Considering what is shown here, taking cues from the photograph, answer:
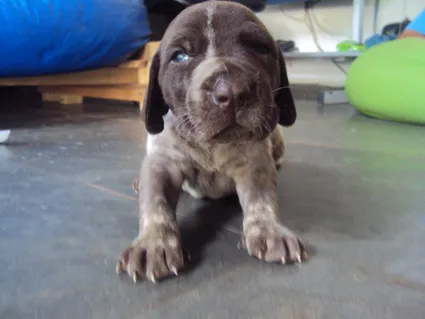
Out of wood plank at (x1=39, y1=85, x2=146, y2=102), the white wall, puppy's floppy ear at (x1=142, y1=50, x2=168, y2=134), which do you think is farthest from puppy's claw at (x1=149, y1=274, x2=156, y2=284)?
the white wall

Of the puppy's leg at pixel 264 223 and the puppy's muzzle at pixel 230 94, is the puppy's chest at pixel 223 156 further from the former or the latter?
the puppy's muzzle at pixel 230 94

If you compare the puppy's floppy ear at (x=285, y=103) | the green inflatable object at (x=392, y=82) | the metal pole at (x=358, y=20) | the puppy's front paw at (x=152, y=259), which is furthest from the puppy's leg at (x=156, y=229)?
the metal pole at (x=358, y=20)

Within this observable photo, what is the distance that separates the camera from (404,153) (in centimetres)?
279

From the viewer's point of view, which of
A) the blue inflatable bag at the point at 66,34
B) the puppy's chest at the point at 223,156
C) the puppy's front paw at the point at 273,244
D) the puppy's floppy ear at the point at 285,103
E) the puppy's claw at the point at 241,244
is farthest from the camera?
the blue inflatable bag at the point at 66,34

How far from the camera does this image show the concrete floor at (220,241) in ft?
3.55

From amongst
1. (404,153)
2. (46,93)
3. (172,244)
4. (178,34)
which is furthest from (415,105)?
(46,93)

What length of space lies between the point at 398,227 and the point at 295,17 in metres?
6.31

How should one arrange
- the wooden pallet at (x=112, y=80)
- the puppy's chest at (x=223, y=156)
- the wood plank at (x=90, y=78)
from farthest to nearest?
1. the wood plank at (x=90, y=78)
2. the wooden pallet at (x=112, y=80)
3. the puppy's chest at (x=223, y=156)

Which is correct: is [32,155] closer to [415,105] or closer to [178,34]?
[178,34]

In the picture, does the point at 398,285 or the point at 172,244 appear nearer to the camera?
the point at 398,285

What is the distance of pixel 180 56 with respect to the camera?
1646 millimetres

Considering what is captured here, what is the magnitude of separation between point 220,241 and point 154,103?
666 mm

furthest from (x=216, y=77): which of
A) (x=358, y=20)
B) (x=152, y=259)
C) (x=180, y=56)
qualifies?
(x=358, y=20)

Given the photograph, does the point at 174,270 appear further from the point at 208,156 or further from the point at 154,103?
the point at 154,103
